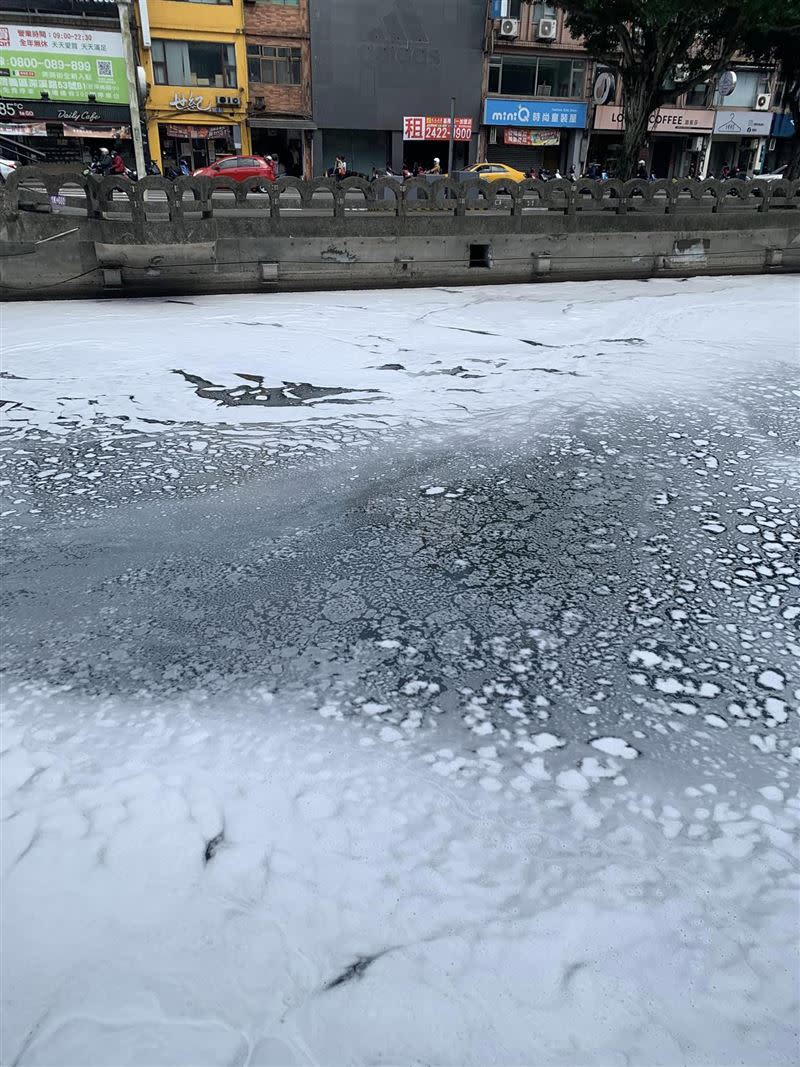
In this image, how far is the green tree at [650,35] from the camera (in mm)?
14258

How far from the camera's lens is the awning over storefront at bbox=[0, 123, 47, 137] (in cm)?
2707

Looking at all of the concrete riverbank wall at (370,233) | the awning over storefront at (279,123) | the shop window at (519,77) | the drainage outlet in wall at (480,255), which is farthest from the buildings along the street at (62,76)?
the drainage outlet in wall at (480,255)

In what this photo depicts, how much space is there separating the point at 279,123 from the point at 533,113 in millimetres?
10937

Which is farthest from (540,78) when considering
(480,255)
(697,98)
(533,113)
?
(480,255)

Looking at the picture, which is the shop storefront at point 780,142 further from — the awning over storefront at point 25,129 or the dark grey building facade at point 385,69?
the awning over storefront at point 25,129

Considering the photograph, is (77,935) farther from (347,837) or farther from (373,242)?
(373,242)

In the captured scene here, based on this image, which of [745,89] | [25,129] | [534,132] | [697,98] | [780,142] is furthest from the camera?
[780,142]

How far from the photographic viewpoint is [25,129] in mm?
27188

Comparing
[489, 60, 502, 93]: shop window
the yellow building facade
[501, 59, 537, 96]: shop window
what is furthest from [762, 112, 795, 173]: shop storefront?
the yellow building facade

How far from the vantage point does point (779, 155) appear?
36.0m

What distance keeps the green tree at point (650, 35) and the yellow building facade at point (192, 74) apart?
15445 mm

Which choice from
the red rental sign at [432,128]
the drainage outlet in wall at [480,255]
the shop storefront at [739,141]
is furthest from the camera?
the shop storefront at [739,141]

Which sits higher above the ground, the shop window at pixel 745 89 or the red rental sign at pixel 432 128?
the shop window at pixel 745 89

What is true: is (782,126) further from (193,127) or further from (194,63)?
(193,127)
